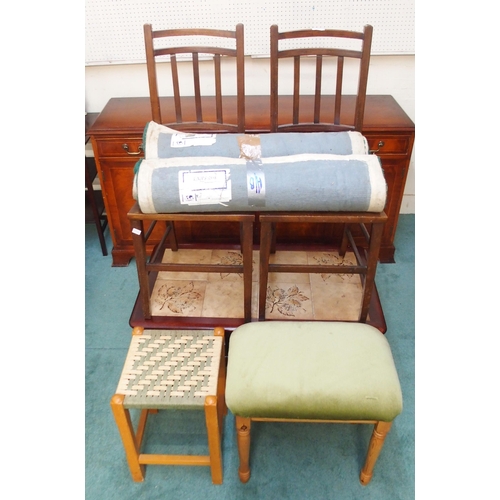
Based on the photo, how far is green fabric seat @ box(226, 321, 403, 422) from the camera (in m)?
1.21

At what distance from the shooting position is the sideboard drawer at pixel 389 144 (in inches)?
80.0

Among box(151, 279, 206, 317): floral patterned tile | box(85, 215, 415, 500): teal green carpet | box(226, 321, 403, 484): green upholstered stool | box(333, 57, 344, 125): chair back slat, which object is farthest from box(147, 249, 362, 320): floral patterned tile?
box(333, 57, 344, 125): chair back slat

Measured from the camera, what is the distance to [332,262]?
2.18m

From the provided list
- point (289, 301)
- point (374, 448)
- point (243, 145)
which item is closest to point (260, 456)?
point (374, 448)

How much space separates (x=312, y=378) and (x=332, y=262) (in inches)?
40.2

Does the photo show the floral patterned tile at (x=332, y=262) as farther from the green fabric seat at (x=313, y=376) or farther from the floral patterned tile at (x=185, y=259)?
the green fabric seat at (x=313, y=376)

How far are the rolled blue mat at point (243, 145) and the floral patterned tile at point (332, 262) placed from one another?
2.28 feet

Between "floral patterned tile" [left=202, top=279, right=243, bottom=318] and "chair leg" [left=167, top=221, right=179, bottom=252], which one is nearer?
"floral patterned tile" [left=202, top=279, right=243, bottom=318]

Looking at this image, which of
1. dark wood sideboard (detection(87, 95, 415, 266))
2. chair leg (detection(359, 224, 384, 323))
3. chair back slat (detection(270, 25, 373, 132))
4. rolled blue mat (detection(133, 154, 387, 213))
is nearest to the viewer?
rolled blue mat (detection(133, 154, 387, 213))

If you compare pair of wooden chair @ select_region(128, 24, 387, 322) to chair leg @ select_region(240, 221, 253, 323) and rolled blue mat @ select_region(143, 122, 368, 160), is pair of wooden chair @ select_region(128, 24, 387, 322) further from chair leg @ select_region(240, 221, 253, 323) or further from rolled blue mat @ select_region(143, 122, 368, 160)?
rolled blue mat @ select_region(143, 122, 368, 160)

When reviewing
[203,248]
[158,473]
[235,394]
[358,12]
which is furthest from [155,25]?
[158,473]

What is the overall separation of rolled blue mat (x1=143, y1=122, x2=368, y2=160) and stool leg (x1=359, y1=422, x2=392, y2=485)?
1.00 meters

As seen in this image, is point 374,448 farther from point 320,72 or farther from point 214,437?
point 320,72

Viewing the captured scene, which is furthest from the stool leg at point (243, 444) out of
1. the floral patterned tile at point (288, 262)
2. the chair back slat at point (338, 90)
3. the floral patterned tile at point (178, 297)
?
the chair back slat at point (338, 90)
